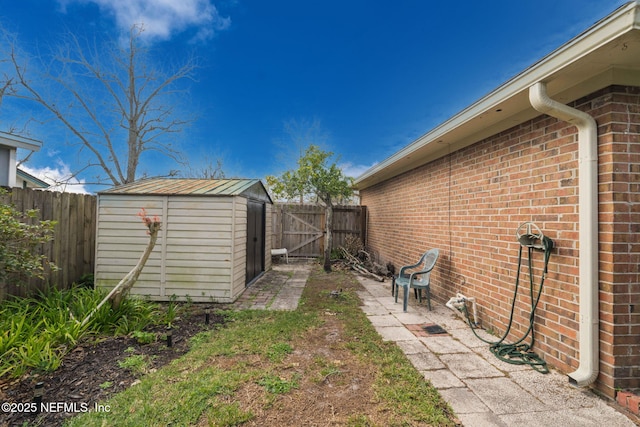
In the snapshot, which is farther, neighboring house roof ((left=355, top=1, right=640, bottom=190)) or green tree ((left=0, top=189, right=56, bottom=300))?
green tree ((left=0, top=189, right=56, bottom=300))

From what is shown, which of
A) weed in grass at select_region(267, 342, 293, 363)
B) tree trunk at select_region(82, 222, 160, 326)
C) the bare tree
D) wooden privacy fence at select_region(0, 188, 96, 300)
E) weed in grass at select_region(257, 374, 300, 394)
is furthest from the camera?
the bare tree

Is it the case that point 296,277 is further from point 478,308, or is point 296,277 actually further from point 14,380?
point 14,380

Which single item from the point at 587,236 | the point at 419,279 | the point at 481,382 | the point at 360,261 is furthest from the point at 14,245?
the point at 360,261

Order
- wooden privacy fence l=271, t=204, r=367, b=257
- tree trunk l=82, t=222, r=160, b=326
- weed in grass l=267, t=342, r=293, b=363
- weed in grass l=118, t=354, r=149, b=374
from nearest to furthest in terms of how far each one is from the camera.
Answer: weed in grass l=118, t=354, r=149, b=374, weed in grass l=267, t=342, r=293, b=363, tree trunk l=82, t=222, r=160, b=326, wooden privacy fence l=271, t=204, r=367, b=257

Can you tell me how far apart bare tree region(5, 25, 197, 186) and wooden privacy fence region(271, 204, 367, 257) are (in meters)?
4.96

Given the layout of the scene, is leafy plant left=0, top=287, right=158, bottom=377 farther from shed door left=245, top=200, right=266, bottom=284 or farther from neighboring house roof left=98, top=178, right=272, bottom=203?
shed door left=245, top=200, right=266, bottom=284

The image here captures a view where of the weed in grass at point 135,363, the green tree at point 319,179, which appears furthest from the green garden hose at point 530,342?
the green tree at point 319,179

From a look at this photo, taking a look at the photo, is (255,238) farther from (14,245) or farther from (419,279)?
(14,245)

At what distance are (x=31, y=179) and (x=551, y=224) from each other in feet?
39.8

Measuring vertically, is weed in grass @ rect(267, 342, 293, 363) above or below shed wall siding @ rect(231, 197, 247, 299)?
below

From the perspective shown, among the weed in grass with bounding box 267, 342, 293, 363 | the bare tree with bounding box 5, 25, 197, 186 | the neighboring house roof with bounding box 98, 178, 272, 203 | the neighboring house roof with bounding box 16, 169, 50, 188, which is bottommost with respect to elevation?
the weed in grass with bounding box 267, 342, 293, 363

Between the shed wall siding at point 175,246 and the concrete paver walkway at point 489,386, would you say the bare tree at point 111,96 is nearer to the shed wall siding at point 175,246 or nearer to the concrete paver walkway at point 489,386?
the shed wall siding at point 175,246

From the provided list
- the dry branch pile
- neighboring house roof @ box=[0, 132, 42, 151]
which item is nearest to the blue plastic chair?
the dry branch pile

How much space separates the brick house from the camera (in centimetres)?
213
